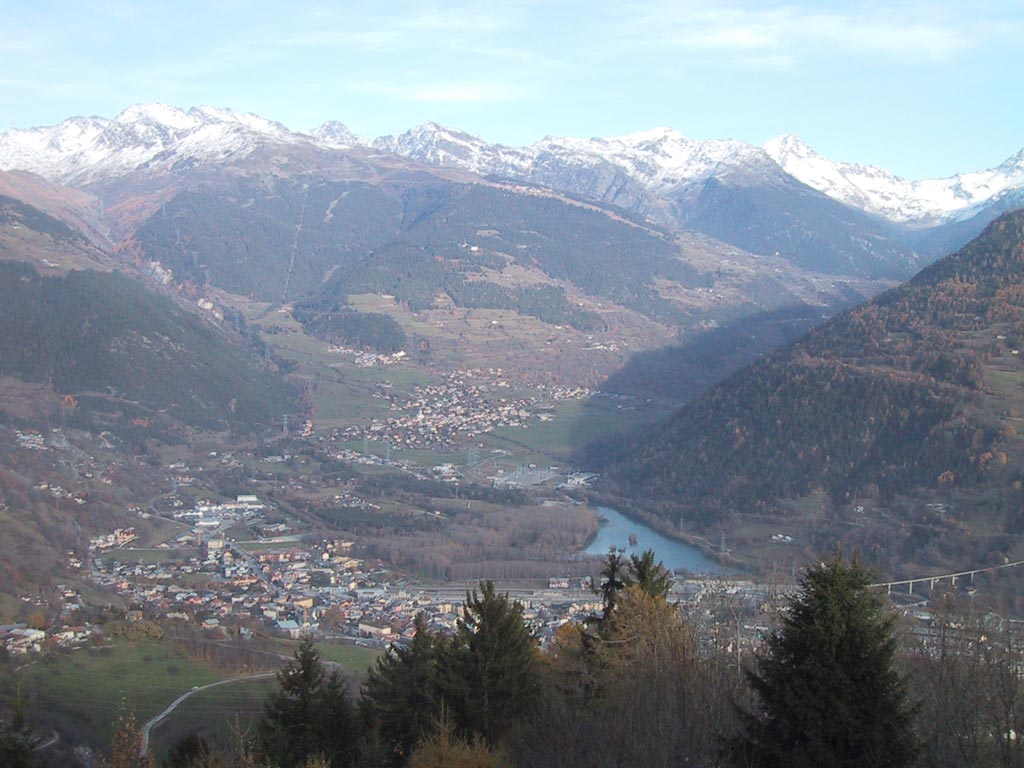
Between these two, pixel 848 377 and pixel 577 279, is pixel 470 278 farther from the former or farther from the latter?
pixel 848 377

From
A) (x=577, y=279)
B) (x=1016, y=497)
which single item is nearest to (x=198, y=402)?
(x=1016, y=497)

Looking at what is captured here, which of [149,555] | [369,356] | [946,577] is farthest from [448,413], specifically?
[946,577]

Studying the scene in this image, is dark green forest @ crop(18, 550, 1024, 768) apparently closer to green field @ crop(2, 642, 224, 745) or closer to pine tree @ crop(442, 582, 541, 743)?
pine tree @ crop(442, 582, 541, 743)

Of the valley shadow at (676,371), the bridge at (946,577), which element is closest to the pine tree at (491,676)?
the bridge at (946,577)

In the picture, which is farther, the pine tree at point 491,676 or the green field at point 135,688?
the green field at point 135,688

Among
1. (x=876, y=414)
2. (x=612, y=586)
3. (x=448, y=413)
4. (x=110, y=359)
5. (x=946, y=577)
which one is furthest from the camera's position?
(x=448, y=413)

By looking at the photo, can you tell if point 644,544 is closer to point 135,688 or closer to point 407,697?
point 135,688

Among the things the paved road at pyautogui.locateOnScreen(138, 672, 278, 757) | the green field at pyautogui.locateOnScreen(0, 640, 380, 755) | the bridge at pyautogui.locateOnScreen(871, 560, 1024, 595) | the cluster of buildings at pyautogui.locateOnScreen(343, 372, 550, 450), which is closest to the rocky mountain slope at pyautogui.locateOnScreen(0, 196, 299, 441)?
the cluster of buildings at pyautogui.locateOnScreen(343, 372, 550, 450)

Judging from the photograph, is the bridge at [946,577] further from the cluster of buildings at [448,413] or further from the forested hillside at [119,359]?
the forested hillside at [119,359]
